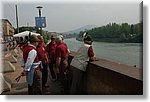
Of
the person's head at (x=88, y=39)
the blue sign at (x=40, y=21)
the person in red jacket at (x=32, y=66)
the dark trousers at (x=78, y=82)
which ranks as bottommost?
the dark trousers at (x=78, y=82)

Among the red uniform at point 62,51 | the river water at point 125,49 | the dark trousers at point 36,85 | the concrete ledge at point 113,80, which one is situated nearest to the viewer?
the concrete ledge at point 113,80

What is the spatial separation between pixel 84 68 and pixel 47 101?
2.56 feet

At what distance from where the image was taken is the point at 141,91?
271cm

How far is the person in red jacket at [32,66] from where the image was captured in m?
3.15

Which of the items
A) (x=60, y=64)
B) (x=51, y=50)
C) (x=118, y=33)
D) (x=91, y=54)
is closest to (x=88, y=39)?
(x=91, y=54)

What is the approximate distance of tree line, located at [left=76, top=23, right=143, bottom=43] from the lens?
2.89 m

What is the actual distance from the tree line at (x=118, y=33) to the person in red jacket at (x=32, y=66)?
801 millimetres

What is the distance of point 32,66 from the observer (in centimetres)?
319

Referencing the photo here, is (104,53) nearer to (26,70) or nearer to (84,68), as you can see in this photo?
(84,68)

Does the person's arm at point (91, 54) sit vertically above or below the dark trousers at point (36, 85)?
above

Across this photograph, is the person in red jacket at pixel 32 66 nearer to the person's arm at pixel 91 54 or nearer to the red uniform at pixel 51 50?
the person's arm at pixel 91 54

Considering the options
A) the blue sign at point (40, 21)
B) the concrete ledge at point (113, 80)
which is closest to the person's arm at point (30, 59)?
the concrete ledge at point (113, 80)

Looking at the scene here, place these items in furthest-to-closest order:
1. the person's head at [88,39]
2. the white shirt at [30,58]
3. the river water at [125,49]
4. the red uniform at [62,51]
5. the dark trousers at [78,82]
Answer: the red uniform at [62,51], the dark trousers at [78,82], the person's head at [88,39], the white shirt at [30,58], the river water at [125,49]

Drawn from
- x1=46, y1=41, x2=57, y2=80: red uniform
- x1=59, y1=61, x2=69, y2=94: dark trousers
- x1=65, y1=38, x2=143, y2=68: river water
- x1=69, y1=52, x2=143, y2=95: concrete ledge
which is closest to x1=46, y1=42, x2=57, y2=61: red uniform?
x1=46, y1=41, x2=57, y2=80: red uniform
